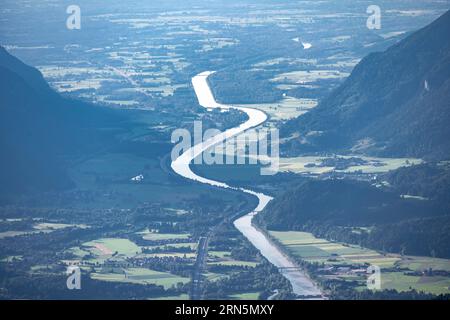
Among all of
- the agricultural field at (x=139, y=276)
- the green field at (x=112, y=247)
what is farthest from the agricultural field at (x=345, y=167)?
the agricultural field at (x=139, y=276)

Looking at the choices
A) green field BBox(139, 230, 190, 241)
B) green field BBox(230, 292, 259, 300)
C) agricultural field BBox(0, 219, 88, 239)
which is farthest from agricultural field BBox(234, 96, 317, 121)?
green field BBox(230, 292, 259, 300)

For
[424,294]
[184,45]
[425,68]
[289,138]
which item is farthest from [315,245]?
[184,45]

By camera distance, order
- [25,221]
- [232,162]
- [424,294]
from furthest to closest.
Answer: [232,162] < [25,221] < [424,294]

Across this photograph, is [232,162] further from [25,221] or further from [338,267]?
[338,267]

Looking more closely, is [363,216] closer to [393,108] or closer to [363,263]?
[363,263]

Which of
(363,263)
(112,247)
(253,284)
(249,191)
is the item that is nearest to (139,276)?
(253,284)

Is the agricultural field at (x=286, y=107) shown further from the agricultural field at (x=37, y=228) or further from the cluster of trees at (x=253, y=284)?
the cluster of trees at (x=253, y=284)

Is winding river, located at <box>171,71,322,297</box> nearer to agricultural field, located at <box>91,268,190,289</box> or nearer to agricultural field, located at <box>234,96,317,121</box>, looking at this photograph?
agricultural field, located at <box>234,96,317,121</box>
